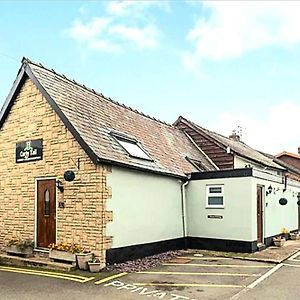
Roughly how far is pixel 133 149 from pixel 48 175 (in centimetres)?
315

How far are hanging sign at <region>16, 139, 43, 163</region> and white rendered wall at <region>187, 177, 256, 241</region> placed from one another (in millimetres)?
6531

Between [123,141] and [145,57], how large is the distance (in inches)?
121

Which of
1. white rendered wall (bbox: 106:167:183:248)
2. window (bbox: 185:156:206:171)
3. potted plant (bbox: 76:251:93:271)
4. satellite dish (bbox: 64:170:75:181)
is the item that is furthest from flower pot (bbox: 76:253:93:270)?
window (bbox: 185:156:206:171)

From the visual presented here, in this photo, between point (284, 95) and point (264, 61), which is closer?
point (264, 61)

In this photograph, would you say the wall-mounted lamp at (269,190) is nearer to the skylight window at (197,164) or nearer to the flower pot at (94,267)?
the skylight window at (197,164)

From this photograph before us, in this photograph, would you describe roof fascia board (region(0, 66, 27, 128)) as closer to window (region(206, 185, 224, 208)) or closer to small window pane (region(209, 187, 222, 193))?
window (region(206, 185, 224, 208))

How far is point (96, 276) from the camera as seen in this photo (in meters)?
10.9

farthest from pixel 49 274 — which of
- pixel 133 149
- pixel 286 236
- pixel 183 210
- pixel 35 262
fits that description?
pixel 286 236

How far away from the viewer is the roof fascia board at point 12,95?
1428 centimetres

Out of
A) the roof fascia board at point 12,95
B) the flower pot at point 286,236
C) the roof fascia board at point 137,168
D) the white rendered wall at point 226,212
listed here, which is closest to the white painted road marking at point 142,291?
the roof fascia board at point 137,168

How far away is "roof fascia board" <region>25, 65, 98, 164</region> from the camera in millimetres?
12078

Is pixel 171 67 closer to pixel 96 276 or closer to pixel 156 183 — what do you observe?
pixel 156 183

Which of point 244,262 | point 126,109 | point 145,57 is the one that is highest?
point 145,57

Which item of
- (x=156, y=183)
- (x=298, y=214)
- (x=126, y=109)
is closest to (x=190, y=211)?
(x=156, y=183)
